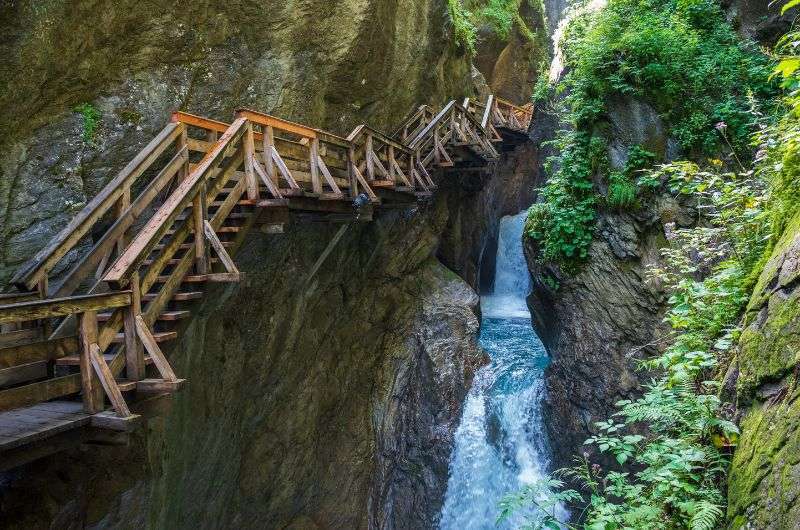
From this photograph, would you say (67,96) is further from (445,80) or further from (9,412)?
(445,80)

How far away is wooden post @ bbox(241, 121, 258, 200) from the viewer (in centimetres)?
642

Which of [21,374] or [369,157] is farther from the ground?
[369,157]

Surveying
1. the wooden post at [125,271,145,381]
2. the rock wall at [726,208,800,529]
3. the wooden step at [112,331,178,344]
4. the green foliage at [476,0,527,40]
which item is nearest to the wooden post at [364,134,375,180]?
the wooden step at [112,331,178,344]

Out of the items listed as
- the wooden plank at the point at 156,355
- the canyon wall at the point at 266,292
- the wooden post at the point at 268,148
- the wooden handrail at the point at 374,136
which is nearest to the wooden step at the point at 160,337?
the wooden plank at the point at 156,355

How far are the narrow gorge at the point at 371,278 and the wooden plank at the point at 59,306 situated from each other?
2 cm

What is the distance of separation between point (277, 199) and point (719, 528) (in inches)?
222

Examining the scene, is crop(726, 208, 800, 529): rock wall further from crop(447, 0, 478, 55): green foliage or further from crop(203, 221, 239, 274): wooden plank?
crop(447, 0, 478, 55): green foliage

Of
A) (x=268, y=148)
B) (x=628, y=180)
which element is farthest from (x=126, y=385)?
(x=628, y=180)

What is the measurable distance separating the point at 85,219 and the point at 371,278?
791cm

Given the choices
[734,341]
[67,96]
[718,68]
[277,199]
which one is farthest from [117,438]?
[718,68]

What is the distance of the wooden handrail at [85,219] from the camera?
17.2 feet

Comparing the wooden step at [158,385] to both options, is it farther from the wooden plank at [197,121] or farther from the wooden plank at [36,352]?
the wooden plank at [197,121]

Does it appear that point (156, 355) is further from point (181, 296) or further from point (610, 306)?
point (610, 306)

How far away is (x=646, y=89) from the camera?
35.2 feet
